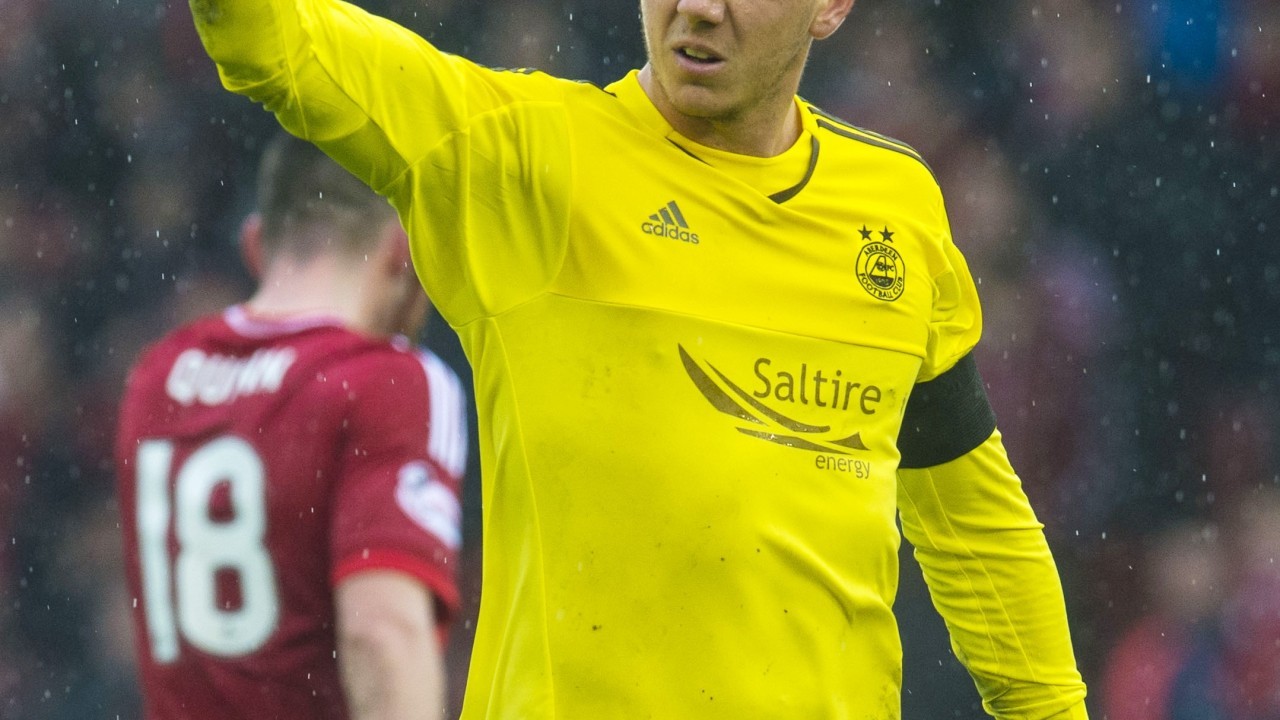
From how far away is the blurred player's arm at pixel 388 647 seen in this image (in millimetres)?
2969

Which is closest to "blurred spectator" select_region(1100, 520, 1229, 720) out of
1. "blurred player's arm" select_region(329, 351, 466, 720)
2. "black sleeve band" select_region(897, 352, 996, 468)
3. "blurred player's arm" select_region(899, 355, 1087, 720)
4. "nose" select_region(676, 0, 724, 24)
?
"blurred player's arm" select_region(899, 355, 1087, 720)

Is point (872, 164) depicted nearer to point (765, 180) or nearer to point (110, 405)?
point (765, 180)

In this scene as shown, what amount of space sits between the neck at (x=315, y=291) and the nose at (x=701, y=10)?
1.17 meters

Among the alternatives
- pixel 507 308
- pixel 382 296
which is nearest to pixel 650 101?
pixel 507 308

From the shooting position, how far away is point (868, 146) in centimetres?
272

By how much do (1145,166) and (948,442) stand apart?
3.77 meters

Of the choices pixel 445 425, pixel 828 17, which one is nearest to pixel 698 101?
pixel 828 17

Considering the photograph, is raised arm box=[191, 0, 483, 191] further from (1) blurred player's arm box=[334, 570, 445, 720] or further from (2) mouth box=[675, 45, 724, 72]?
(1) blurred player's arm box=[334, 570, 445, 720]

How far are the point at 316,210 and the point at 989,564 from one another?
1.49 meters

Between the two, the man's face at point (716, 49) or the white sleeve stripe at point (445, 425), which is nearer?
the man's face at point (716, 49)

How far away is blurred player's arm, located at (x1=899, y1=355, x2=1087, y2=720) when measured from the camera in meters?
2.84

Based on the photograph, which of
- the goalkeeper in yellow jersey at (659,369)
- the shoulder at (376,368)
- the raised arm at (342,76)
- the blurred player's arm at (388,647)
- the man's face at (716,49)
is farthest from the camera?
the shoulder at (376,368)

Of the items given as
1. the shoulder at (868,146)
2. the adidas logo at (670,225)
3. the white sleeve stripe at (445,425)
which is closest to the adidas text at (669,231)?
the adidas logo at (670,225)

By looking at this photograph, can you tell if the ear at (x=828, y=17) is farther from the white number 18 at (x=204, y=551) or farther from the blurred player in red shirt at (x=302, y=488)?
the white number 18 at (x=204, y=551)
